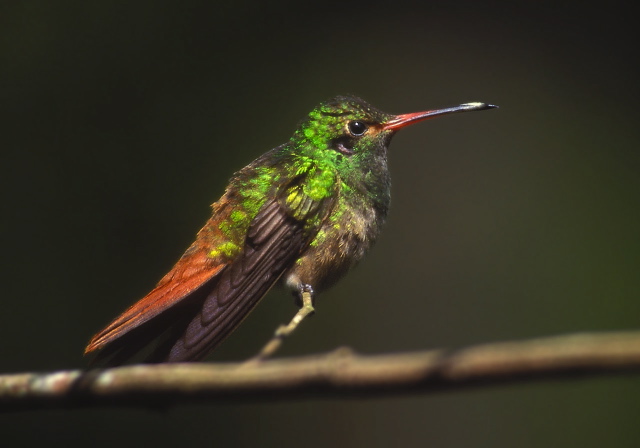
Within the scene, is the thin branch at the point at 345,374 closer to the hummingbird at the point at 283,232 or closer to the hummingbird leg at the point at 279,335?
the hummingbird leg at the point at 279,335

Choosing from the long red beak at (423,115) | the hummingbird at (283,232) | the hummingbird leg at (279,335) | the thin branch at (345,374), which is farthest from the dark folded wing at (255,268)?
the thin branch at (345,374)

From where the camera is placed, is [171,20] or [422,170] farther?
[171,20]

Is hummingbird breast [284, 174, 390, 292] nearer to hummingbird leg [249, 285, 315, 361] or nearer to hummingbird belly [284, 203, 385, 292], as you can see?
hummingbird belly [284, 203, 385, 292]

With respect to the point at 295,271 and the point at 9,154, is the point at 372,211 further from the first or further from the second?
the point at 9,154

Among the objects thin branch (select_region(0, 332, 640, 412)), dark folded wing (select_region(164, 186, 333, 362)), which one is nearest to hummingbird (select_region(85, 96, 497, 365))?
dark folded wing (select_region(164, 186, 333, 362))


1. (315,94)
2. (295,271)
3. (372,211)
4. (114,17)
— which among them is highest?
(114,17)

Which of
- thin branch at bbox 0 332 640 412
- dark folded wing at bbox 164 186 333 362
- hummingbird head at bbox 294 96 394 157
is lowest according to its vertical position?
dark folded wing at bbox 164 186 333 362

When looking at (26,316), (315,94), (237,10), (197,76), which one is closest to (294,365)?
(26,316)
